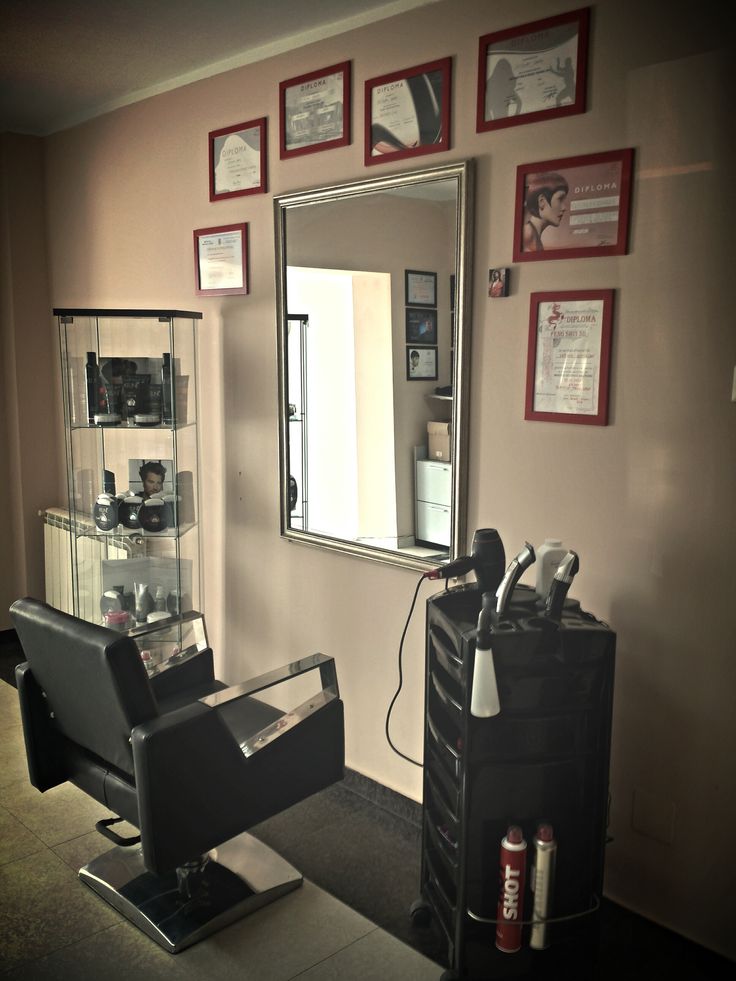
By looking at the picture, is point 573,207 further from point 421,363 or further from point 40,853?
point 40,853

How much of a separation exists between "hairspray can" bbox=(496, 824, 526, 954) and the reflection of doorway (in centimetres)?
110

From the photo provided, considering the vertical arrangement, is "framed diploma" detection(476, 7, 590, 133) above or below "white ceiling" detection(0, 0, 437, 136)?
below

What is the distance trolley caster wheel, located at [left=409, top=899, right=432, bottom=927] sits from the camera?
7.75ft

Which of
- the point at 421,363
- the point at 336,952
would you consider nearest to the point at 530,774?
the point at 336,952

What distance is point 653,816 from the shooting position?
2254mm

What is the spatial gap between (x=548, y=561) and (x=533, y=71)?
1.31 m

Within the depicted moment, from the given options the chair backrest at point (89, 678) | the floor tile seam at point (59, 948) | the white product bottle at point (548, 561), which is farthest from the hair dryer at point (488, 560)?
the floor tile seam at point (59, 948)

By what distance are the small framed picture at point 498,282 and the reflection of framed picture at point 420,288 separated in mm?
196

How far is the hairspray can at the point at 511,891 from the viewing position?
1981 millimetres

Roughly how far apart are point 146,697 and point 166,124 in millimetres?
2473

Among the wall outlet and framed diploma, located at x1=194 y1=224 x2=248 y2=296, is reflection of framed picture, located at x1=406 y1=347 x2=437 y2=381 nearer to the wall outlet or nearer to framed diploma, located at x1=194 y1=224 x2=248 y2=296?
framed diploma, located at x1=194 y1=224 x2=248 y2=296

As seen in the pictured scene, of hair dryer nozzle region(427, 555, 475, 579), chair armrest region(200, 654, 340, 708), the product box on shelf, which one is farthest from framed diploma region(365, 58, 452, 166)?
chair armrest region(200, 654, 340, 708)

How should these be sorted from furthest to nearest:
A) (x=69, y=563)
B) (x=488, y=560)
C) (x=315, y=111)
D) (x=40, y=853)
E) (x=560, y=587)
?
(x=69, y=563)
(x=315, y=111)
(x=40, y=853)
(x=488, y=560)
(x=560, y=587)

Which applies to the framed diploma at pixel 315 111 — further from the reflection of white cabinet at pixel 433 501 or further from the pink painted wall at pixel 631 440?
the reflection of white cabinet at pixel 433 501
